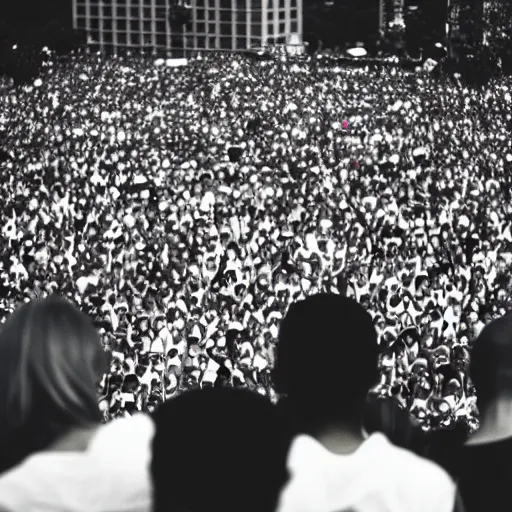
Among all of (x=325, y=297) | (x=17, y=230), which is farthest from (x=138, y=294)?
(x=325, y=297)

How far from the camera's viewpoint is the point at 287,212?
1458 centimetres

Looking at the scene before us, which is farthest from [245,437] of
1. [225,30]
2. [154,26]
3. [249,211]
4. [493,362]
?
[154,26]

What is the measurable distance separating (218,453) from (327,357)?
15.6 inches

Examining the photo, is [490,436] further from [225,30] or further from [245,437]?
[225,30]

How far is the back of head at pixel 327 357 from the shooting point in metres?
2.19

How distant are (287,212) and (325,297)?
1239 centimetres

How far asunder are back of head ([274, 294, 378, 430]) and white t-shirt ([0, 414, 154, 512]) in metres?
0.34

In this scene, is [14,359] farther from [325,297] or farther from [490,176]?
[490,176]

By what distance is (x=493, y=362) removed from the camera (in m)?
2.23

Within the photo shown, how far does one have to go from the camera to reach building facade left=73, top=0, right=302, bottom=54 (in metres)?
18.4

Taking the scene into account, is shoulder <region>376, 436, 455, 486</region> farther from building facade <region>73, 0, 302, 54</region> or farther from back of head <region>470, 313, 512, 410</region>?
building facade <region>73, 0, 302, 54</region>

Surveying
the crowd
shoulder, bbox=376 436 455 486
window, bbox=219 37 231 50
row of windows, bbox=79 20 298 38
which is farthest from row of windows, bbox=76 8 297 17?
shoulder, bbox=376 436 455 486

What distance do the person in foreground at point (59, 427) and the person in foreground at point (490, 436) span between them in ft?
1.97

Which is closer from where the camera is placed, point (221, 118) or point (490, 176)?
point (490, 176)
